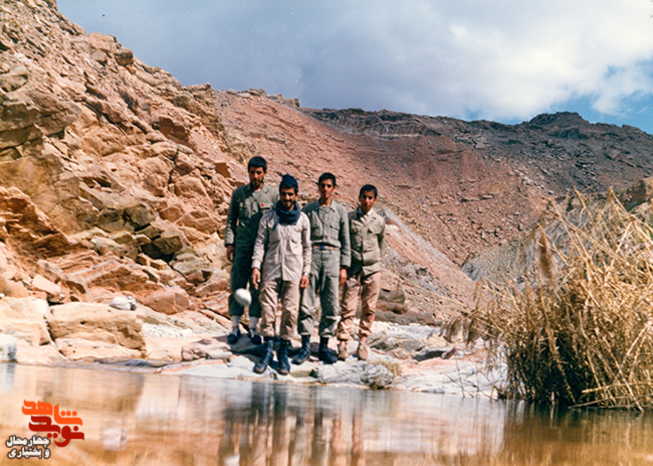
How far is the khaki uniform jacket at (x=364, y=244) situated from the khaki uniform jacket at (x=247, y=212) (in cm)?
88

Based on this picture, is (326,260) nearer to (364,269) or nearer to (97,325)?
(364,269)

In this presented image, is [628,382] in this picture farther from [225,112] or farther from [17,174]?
[225,112]

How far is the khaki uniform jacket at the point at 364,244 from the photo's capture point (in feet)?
17.8

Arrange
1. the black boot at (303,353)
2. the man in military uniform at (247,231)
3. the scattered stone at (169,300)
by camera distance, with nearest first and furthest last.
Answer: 1. the black boot at (303,353)
2. the man in military uniform at (247,231)
3. the scattered stone at (169,300)

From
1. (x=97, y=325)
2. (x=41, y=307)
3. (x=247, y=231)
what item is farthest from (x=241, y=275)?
(x=41, y=307)

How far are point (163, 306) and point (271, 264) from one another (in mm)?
7016

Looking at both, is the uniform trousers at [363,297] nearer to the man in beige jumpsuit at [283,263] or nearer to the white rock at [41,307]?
the man in beige jumpsuit at [283,263]

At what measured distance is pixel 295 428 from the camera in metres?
2.13

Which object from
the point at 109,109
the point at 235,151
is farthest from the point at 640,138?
the point at 109,109

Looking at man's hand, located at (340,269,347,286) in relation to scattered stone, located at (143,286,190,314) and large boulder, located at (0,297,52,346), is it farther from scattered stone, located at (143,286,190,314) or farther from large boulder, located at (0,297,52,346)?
scattered stone, located at (143,286,190,314)

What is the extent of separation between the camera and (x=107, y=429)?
5.85 feet

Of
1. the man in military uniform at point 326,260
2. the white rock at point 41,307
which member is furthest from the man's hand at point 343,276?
the white rock at point 41,307

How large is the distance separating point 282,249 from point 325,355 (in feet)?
3.70

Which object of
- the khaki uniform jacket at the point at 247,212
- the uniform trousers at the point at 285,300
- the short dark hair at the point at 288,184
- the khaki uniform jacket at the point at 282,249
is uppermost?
the short dark hair at the point at 288,184
